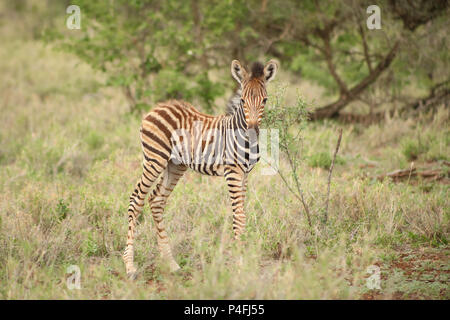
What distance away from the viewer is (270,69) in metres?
5.65

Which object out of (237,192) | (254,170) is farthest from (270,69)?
(254,170)

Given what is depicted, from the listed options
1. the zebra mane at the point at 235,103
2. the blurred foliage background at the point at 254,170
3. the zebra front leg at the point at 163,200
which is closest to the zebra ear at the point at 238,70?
the zebra mane at the point at 235,103

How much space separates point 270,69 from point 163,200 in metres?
2.18

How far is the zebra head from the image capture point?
5.29 meters

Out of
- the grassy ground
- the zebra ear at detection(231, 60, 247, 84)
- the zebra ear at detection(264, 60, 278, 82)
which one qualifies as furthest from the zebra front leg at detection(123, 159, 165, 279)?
the zebra ear at detection(264, 60, 278, 82)

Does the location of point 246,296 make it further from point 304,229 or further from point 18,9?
point 18,9

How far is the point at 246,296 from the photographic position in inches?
172

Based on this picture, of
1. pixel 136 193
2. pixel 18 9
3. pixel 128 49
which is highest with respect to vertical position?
pixel 18 9

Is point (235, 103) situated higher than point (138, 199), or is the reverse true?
point (235, 103)

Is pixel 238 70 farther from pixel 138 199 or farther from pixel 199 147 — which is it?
pixel 138 199

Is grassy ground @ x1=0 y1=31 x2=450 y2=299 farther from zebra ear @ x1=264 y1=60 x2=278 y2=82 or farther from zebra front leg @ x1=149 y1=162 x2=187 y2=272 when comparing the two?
zebra ear @ x1=264 y1=60 x2=278 y2=82

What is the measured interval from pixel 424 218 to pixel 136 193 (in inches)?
155
